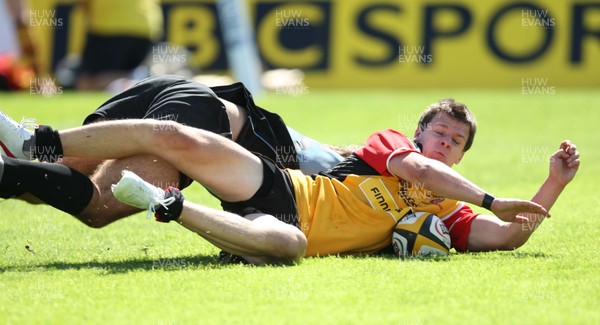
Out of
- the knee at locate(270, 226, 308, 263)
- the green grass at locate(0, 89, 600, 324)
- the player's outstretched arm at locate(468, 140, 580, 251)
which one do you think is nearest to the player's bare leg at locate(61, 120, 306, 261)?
the knee at locate(270, 226, 308, 263)

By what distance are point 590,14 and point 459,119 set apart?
479 inches

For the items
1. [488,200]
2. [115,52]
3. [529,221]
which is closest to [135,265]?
[488,200]

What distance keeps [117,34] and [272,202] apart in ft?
34.5

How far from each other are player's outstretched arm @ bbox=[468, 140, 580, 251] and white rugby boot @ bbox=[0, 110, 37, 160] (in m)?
2.51

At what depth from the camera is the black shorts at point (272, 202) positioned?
17.5ft

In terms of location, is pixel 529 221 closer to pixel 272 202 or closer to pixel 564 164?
pixel 564 164

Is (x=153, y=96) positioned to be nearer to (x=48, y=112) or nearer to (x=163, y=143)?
(x=163, y=143)

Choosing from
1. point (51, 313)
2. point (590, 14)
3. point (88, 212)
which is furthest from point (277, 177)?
point (590, 14)

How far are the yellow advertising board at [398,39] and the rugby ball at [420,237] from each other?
39.6 feet

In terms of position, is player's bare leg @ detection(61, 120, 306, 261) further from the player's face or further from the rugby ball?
the player's face

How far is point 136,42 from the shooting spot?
50.4 ft

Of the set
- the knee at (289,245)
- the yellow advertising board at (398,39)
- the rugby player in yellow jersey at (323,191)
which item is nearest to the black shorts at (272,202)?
the rugby player in yellow jersey at (323,191)

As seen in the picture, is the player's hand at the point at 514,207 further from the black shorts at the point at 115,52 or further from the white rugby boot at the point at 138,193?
the black shorts at the point at 115,52

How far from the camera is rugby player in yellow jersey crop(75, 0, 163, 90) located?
15250mm
